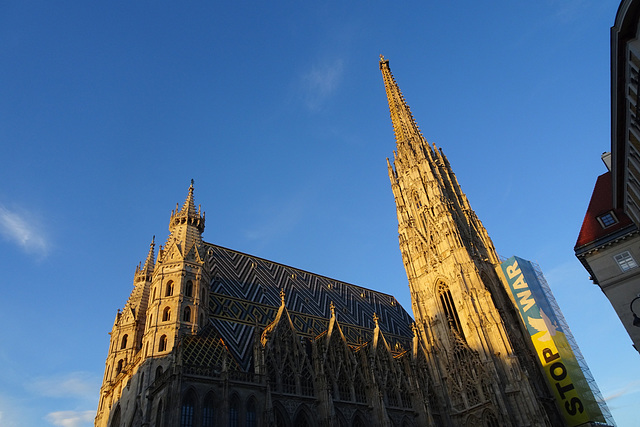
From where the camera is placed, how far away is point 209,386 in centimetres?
2531

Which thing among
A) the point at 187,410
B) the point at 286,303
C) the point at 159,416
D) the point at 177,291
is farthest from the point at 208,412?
the point at 286,303

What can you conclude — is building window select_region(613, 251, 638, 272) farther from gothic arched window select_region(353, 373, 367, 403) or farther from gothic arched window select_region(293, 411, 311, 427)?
gothic arched window select_region(293, 411, 311, 427)

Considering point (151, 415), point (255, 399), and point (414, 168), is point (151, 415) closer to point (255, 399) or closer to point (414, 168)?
point (255, 399)

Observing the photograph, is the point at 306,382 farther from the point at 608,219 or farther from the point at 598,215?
the point at 608,219

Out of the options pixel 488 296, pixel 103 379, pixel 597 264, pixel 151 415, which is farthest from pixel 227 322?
pixel 597 264

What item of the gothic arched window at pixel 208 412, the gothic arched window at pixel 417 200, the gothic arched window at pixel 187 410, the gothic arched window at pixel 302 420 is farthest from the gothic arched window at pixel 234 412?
the gothic arched window at pixel 417 200

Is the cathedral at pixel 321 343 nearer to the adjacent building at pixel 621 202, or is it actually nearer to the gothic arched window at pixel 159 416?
the gothic arched window at pixel 159 416

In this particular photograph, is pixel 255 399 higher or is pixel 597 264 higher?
pixel 597 264

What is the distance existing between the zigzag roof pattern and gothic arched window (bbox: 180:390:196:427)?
512 centimetres

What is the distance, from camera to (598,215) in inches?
1188

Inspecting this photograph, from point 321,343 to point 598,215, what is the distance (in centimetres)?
2138

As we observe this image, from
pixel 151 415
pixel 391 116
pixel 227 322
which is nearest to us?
pixel 151 415

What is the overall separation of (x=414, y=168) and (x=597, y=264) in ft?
A: 89.2

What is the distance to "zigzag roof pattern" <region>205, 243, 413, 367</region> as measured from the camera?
33594 millimetres
